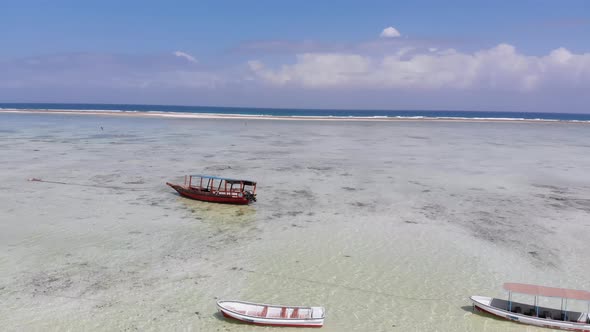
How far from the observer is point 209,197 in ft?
81.9

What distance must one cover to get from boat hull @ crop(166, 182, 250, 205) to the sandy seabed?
479 millimetres

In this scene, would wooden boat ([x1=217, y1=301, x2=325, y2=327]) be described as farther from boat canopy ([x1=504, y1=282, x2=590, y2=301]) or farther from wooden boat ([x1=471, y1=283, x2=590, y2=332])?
boat canopy ([x1=504, y1=282, x2=590, y2=301])

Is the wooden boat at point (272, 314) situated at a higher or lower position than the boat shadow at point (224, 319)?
higher

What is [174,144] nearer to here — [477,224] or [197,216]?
[197,216]

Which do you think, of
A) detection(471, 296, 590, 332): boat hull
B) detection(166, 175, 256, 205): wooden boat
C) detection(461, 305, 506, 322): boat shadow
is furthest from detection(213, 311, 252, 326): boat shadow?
detection(166, 175, 256, 205): wooden boat

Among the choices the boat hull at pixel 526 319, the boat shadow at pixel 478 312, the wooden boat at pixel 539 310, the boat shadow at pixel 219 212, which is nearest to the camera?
the boat hull at pixel 526 319

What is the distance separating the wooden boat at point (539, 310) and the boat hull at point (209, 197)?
46.4 ft

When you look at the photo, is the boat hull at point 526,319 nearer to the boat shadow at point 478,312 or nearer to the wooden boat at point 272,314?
the boat shadow at point 478,312

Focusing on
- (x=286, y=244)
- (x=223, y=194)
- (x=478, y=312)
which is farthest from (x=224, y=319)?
(x=223, y=194)

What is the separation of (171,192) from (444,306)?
732 inches

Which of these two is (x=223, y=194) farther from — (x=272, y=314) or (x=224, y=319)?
(x=272, y=314)

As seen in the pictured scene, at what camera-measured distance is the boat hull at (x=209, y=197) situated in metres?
24.2

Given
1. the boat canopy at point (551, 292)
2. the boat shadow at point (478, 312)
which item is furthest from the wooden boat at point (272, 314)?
the boat canopy at point (551, 292)

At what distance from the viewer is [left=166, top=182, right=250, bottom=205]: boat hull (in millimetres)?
24219
